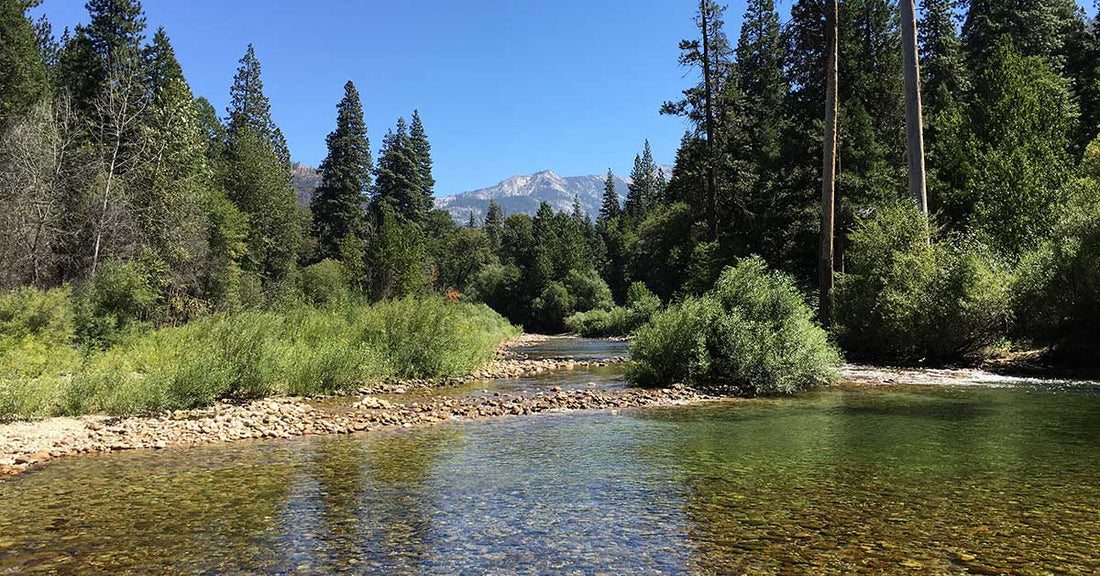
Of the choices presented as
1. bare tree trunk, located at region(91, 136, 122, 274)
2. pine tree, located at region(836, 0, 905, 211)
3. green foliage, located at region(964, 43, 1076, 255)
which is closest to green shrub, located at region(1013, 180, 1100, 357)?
green foliage, located at region(964, 43, 1076, 255)

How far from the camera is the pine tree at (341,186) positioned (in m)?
72.0

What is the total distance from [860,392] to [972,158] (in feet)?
58.7

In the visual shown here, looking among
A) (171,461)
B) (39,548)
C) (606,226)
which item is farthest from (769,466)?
(606,226)

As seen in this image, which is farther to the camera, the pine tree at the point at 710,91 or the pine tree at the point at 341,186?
the pine tree at the point at 341,186

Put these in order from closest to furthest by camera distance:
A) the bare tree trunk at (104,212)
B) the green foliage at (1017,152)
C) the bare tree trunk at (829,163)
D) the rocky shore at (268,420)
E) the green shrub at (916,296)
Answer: the rocky shore at (268,420), the green shrub at (916,296), the bare tree trunk at (829,163), the green foliage at (1017,152), the bare tree trunk at (104,212)

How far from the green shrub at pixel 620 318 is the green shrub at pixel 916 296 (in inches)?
916

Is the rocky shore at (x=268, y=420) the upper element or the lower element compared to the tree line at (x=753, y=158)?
lower

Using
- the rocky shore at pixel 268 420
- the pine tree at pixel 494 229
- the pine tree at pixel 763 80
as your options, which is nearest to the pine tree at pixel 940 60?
the pine tree at pixel 763 80

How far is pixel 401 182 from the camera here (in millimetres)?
79875

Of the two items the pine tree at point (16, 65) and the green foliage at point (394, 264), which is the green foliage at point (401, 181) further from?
the pine tree at point (16, 65)

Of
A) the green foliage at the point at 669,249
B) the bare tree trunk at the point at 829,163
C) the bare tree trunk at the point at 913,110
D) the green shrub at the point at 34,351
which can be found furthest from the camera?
the green foliage at the point at 669,249

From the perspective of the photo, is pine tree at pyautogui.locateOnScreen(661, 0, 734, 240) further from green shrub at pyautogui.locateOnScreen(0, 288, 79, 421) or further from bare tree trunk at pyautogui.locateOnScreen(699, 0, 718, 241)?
green shrub at pyautogui.locateOnScreen(0, 288, 79, 421)

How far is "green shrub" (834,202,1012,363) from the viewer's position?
17109mm

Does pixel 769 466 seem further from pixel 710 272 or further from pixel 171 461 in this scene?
pixel 710 272
